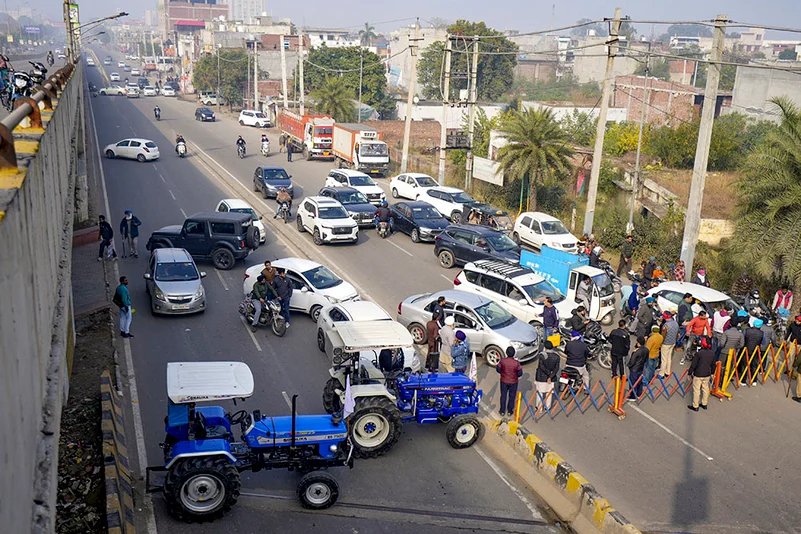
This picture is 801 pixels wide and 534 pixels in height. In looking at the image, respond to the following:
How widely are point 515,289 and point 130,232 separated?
1261 cm

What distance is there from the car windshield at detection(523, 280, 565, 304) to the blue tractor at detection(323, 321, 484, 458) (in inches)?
235

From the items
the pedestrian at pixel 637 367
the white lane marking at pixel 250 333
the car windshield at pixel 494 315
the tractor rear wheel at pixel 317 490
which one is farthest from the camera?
the white lane marking at pixel 250 333

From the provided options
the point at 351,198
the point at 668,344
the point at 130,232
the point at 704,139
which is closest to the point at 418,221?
the point at 351,198

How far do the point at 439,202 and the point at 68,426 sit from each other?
860 inches

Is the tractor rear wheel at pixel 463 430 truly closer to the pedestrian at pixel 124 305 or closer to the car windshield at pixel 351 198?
the pedestrian at pixel 124 305

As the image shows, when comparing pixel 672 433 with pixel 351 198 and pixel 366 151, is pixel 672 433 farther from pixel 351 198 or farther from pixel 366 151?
pixel 366 151

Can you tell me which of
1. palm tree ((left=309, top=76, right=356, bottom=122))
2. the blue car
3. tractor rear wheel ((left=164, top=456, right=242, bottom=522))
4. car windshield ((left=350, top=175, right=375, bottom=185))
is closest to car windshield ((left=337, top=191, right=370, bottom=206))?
the blue car

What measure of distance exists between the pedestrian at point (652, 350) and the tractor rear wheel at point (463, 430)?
14.2ft

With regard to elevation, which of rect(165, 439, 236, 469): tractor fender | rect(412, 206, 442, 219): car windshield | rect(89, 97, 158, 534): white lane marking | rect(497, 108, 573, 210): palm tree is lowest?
rect(89, 97, 158, 534): white lane marking

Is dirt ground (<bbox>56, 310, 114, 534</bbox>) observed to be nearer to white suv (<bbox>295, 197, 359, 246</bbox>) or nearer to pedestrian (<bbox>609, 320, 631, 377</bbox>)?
pedestrian (<bbox>609, 320, 631, 377</bbox>)

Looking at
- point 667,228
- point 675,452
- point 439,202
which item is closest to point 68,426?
point 675,452

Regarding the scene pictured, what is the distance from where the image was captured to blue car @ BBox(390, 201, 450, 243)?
27609 mm

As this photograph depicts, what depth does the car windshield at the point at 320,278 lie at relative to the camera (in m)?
18.9

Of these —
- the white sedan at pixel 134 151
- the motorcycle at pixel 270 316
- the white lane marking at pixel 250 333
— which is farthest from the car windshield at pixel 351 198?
the white sedan at pixel 134 151
